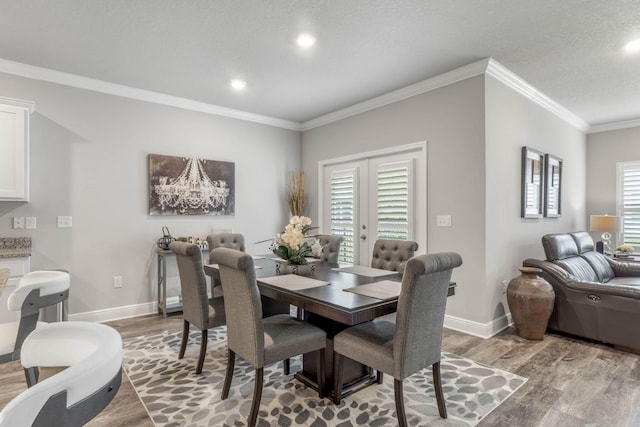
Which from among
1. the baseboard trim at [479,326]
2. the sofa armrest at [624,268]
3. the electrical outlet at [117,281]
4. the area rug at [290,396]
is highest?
the sofa armrest at [624,268]

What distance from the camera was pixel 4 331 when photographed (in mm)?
1551

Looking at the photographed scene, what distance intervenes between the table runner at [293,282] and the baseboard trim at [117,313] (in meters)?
2.46

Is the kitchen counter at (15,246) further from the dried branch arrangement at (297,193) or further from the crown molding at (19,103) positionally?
the dried branch arrangement at (297,193)

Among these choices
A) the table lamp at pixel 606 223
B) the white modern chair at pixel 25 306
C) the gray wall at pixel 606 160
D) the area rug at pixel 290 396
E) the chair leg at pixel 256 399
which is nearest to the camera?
the white modern chair at pixel 25 306

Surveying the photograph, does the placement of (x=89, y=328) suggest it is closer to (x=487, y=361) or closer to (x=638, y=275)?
(x=487, y=361)

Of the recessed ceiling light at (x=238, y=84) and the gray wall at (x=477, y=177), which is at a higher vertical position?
the recessed ceiling light at (x=238, y=84)

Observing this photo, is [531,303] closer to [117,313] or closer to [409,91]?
[409,91]

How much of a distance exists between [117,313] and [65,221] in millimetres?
1168

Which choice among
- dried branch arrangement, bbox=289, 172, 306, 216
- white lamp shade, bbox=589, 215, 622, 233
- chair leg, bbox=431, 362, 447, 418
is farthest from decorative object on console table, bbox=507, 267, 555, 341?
dried branch arrangement, bbox=289, 172, 306, 216

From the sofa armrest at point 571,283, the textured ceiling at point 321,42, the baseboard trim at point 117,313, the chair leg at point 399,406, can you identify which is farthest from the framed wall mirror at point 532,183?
the baseboard trim at point 117,313

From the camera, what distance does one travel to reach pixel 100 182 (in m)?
3.92

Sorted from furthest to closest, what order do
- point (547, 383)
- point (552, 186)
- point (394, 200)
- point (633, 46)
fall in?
point (552, 186)
point (394, 200)
point (633, 46)
point (547, 383)

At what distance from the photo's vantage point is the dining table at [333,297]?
6.19 ft

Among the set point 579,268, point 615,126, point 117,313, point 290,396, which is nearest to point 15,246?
point 117,313
